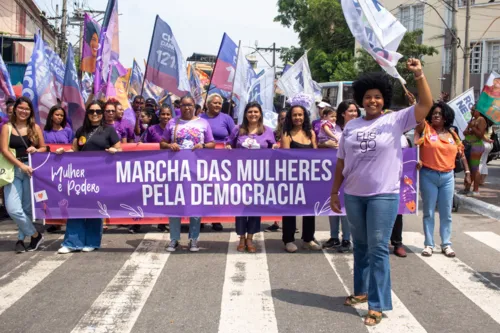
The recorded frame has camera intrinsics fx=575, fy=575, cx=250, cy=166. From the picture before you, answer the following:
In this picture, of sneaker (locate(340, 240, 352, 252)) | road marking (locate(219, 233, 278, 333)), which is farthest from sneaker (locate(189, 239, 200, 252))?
sneaker (locate(340, 240, 352, 252))

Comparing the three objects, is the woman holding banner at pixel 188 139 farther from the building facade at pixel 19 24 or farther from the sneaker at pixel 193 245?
the building facade at pixel 19 24

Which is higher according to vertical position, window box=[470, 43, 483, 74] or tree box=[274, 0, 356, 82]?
tree box=[274, 0, 356, 82]

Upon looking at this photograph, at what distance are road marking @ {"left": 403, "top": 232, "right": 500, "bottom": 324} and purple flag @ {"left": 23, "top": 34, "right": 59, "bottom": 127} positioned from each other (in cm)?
608

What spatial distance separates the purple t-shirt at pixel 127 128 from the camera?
922 centimetres

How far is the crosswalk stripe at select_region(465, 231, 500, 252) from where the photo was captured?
24.4ft

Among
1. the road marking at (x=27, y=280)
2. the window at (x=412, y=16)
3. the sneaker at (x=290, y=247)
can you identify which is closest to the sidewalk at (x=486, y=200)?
the sneaker at (x=290, y=247)

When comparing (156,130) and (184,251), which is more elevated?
(156,130)

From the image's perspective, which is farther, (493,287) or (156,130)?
(156,130)

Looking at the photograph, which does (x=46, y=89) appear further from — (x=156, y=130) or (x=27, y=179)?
(x=27, y=179)

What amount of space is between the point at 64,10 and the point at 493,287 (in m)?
31.9

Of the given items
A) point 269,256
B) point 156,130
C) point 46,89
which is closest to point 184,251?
point 269,256

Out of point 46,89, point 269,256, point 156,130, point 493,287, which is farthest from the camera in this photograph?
point 46,89

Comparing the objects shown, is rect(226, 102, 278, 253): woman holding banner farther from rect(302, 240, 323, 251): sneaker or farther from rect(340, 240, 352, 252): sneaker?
rect(340, 240, 352, 252): sneaker

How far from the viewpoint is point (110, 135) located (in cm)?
696
